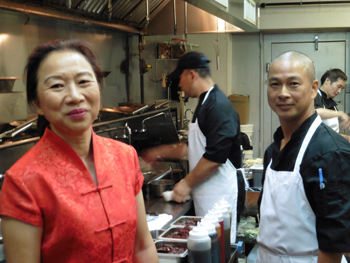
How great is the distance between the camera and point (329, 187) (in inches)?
61.0

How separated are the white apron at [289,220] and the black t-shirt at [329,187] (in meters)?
0.04

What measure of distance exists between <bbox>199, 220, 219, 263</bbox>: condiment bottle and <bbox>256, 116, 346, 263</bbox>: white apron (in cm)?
23

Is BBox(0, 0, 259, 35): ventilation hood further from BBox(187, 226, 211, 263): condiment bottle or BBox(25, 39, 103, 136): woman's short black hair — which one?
BBox(187, 226, 211, 263): condiment bottle

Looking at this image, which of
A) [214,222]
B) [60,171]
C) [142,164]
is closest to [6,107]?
[142,164]

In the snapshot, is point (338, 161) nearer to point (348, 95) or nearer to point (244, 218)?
point (244, 218)

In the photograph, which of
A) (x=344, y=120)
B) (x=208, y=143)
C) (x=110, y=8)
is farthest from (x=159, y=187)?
(x=344, y=120)

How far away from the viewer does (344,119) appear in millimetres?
4738

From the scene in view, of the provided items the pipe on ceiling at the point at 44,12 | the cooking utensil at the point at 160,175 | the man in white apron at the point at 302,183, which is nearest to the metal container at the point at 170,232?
the man in white apron at the point at 302,183

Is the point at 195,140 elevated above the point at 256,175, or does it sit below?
above

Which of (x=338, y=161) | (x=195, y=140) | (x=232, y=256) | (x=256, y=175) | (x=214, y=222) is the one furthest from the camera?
(x=256, y=175)

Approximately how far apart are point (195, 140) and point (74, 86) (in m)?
1.95

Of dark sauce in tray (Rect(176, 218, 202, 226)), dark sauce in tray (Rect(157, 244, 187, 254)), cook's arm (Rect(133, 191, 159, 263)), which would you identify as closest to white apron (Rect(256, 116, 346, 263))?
dark sauce in tray (Rect(157, 244, 187, 254))

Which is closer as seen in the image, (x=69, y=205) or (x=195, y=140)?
(x=69, y=205)

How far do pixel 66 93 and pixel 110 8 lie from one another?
269cm
